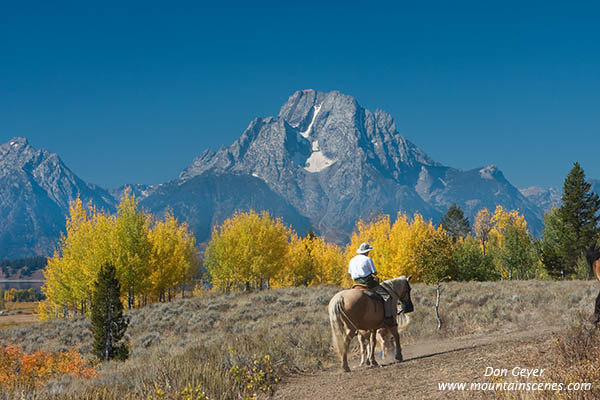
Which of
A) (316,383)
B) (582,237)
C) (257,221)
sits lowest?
(316,383)

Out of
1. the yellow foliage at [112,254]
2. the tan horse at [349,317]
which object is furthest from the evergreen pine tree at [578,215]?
the tan horse at [349,317]

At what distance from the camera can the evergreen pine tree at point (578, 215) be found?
44094 mm

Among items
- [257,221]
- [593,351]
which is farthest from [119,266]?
[593,351]

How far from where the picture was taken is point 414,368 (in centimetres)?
905

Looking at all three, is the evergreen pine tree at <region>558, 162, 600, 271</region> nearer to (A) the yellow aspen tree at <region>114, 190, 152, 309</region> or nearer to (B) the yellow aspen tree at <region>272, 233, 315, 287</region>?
(B) the yellow aspen tree at <region>272, 233, 315, 287</region>

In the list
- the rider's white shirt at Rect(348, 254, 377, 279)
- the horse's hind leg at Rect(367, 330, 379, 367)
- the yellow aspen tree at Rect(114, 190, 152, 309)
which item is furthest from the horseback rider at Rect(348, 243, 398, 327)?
the yellow aspen tree at Rect(114, 190, 152, 309)

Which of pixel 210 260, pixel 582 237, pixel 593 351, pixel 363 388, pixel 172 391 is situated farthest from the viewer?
pixel 210 260

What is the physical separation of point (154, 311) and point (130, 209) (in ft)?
31.7

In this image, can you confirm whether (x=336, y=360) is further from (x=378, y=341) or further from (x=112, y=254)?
(x=112, y=254)

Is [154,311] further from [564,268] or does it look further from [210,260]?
[564,268]

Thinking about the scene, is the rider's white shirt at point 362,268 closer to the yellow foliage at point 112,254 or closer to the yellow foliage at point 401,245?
the yellow foliage at point 401,245

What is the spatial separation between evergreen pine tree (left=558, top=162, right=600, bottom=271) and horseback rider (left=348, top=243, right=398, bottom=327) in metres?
41.3

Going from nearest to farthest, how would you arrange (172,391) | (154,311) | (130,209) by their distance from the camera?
(172,391), (154,311), (130,209)

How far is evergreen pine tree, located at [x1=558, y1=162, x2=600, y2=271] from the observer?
44094mm
